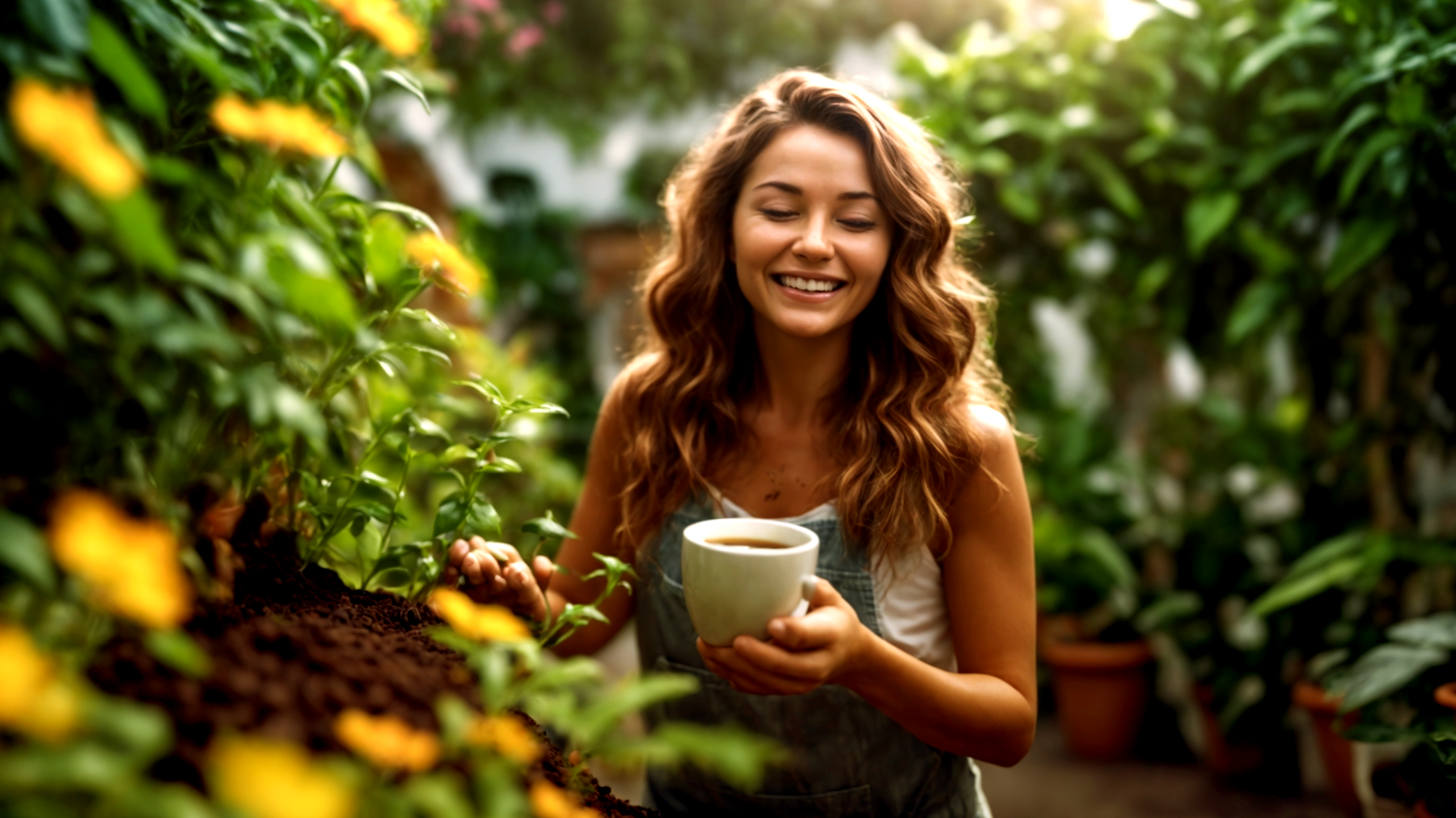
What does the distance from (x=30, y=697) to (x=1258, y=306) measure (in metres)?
2.26

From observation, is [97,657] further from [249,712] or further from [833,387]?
[833,387]

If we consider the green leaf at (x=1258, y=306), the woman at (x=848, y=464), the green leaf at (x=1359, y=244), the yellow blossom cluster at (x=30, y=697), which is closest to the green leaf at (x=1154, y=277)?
the green leaf at (x=1258, y=306)

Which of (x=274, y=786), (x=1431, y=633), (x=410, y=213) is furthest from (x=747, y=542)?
(x=1431, y=633)

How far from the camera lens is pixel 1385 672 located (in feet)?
4.57

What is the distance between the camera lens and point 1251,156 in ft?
6.98

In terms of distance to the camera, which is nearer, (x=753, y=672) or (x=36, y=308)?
A: (x=36, y=308)

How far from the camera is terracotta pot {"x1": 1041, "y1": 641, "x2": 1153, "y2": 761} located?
2.66 meters

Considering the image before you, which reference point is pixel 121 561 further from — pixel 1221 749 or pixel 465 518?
pixel 1221 749

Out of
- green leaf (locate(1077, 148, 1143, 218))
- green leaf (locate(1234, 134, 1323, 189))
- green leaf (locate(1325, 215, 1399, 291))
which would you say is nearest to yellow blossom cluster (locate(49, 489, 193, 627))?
green leaf (locate(1325, 215, 1399, 291))

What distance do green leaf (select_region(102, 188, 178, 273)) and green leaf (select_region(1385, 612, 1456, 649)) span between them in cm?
162

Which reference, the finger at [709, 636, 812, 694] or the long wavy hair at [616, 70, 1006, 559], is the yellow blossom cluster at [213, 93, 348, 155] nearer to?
the finger at [709, 636, 812, 694]

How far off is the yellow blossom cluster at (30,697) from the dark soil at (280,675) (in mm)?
113

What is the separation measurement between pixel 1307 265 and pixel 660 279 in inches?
60.8

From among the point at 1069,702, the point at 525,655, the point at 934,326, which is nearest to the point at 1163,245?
the point at 1069,702
